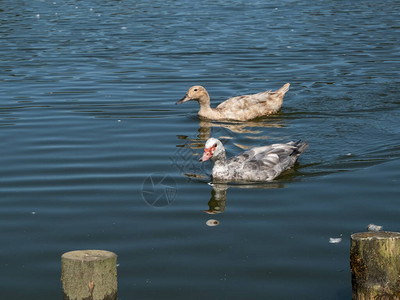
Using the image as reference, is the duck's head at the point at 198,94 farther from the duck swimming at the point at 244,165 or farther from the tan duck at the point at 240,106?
the duck swimming at the point at 244,165

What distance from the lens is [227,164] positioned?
11.0 meters

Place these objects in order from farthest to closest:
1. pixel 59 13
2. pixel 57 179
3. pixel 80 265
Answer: pixel 59 13 → pixel 57 179 → pixel 80 265

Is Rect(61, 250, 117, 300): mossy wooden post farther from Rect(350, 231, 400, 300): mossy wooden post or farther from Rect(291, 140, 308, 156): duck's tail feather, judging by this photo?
Rect(291, 140, 308, 156): duck's tail feather

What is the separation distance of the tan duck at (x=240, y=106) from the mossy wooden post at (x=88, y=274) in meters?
9.43

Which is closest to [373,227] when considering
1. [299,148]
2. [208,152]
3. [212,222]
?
[212,222]

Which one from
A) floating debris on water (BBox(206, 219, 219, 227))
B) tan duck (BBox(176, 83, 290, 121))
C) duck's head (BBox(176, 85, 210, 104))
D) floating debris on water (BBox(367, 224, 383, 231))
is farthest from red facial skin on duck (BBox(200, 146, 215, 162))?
duck's head (BBox(176, 85, 210, 104))

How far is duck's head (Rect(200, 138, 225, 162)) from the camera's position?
10781 millimetres

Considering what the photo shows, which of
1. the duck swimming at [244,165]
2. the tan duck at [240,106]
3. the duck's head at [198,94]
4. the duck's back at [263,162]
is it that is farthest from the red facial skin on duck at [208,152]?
the duck's head at [198,94]

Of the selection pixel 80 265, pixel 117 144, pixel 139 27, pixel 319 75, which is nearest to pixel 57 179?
pixel 117 144

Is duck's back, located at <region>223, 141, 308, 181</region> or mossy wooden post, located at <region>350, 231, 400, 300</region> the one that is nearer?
mossy wooden post, located at <region>350, 231, 400, 300</region>

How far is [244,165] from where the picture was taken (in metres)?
11.0

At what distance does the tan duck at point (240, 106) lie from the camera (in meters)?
14.8

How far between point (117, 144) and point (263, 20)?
14.6 metres

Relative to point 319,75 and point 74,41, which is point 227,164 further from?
point 74,41
